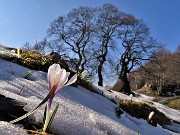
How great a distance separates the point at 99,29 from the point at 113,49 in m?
2.32

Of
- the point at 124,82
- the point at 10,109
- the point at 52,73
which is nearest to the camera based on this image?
the point at 52,73

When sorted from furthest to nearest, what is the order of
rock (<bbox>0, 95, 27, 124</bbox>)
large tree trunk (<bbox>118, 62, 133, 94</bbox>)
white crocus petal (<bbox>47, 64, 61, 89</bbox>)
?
large tree trunk (<bbox>118, 62, 133, 94</bbox>) → rock (<bbox>0, 95, 27, 124</bbox>) → white crocus petal (<bbox>47, 64, 61, 89</bbox>)

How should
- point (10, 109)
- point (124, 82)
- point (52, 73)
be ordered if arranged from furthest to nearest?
point (124, 82), point (10, 109), point (52, 73)

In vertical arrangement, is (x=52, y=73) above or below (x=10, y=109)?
above

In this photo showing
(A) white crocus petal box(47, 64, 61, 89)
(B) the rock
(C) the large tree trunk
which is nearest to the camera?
(A) white crocus petal box(47, 64, 61, 89)

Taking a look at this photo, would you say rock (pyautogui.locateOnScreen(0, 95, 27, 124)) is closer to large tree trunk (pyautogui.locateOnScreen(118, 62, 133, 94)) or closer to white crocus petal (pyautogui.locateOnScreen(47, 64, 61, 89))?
white crocus petal (pyautogui.locateOnScreen(47, 64, 61, 89))

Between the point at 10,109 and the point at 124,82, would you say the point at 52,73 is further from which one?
the point at 124,82

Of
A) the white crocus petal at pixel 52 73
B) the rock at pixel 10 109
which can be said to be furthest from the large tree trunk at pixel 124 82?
the white crocus petal at pixel 52 73

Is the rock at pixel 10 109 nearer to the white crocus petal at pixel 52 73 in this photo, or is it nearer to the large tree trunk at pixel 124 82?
the white crocus petal at pixel 52 73

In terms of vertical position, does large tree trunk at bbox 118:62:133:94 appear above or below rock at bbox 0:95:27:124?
above

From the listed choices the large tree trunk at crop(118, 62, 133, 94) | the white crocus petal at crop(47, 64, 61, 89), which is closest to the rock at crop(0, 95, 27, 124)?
the white crocus petal at crop(47, 64, 61, 89)

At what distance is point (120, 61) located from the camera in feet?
105

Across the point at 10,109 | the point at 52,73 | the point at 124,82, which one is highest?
the point at 124,82

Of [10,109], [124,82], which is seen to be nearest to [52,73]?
[10,109]
